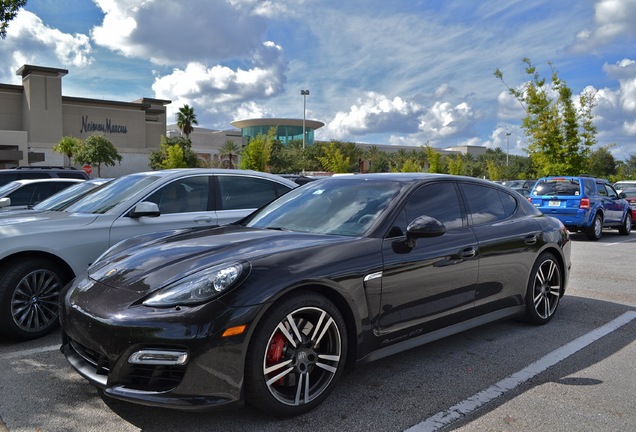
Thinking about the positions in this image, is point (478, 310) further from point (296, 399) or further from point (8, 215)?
point (8, 215)

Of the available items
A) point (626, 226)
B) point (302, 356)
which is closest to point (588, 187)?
point (626, 226)

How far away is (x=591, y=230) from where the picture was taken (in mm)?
13477

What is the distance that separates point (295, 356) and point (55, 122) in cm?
7818

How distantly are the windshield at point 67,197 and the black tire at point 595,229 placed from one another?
11965 mm

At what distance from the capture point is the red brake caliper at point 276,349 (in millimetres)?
2971

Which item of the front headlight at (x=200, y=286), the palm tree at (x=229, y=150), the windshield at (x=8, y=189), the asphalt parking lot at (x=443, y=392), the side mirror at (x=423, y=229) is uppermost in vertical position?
the palm tree at (x=229, y=150)

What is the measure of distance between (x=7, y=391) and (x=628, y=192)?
18.8 meters

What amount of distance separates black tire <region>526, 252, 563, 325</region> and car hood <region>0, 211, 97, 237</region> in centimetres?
425

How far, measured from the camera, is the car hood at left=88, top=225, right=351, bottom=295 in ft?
10.2

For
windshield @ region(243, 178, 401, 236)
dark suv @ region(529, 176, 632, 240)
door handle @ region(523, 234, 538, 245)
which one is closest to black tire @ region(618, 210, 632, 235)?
dark suv @ region(529, 176, 632, 240)

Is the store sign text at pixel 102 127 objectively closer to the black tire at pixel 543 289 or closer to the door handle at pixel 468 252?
the black tire at pixel 543 289

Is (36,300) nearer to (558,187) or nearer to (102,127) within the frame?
(558,187)

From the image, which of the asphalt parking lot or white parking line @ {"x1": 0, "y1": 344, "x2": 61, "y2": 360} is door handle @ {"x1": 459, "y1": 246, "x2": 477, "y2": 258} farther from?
white parking line @ {"x1": 0, "y1": 344, "x2": 61, "y2": 360}

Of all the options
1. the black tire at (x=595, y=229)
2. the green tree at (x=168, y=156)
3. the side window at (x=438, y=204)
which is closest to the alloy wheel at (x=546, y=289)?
the side window at (x=438, y=204)
